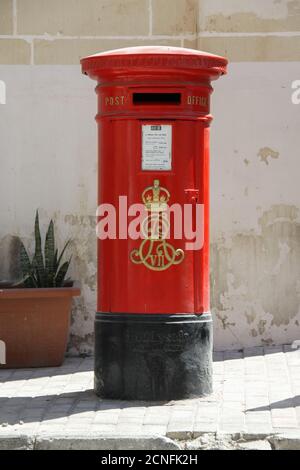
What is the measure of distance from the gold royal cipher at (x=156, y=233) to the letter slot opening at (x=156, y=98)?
0.49 m

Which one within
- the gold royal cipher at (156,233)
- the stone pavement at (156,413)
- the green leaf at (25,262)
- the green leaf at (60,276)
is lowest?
the stone pavement at (156,413)

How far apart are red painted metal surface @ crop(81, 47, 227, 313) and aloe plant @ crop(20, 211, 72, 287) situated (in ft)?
4.84

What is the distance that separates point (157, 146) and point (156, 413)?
64.4 inches

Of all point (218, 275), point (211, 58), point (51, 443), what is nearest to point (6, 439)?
point (51, 443)

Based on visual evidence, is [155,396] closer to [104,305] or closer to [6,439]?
[104,305]

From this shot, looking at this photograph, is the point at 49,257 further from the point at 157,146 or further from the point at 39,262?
the point at 157,146

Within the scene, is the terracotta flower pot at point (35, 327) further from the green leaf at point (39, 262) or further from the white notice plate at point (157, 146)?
the white notice plate at point (157, 146)

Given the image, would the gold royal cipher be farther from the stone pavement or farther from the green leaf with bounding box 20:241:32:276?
the green leaf with bounding box 20:241:32:276

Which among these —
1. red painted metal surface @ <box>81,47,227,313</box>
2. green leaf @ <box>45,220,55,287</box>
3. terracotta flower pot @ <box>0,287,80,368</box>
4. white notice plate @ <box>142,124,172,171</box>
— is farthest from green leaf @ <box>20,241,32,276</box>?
white notice plate @ <box>142,124,172,171</box>

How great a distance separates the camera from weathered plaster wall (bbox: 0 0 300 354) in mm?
8680

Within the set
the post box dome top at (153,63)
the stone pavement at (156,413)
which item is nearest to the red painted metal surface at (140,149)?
the post box dome top at (153,63)

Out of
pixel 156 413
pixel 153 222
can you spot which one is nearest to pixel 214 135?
pixel 153 222

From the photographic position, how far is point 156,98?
6.85 m

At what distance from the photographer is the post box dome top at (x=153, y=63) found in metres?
6.68
